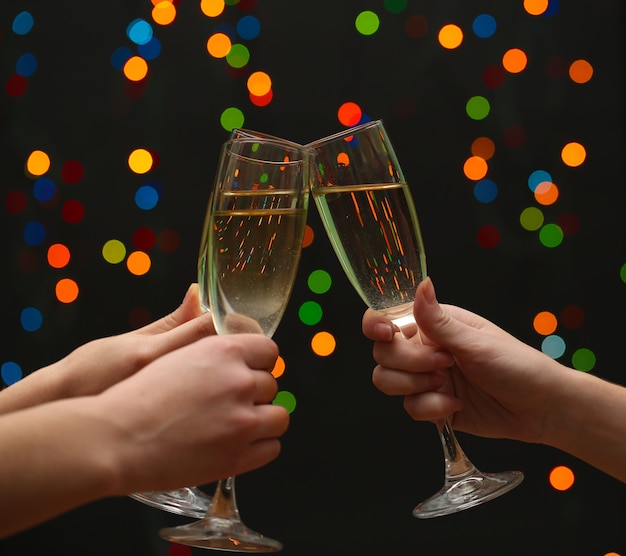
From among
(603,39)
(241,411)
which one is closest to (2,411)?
(241,411)

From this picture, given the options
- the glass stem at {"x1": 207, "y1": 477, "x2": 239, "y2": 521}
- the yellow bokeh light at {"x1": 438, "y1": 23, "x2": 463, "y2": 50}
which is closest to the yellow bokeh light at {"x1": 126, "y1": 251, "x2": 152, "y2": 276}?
the yellow bokeh light at {"x1": 438, "y1": 23, "x2": 463, "y2": 50}

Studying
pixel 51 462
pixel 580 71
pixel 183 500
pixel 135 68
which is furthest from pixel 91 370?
pixel 580 71

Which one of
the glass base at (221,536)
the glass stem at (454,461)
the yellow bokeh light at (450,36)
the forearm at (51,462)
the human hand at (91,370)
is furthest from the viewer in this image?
the yellow bokeh light at (450,36)

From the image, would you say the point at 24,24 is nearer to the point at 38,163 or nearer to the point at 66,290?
the point at 38,163

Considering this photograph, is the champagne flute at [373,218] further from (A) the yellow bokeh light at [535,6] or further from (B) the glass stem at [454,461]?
(A) the yellow bokeh light at [535,6]

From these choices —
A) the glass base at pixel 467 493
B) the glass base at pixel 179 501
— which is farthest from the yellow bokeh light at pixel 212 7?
the glass base at pixel 467 493

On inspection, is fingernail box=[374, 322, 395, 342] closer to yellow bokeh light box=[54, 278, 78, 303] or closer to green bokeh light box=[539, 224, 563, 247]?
green bokeh light box=[539, 224, 563, 247]

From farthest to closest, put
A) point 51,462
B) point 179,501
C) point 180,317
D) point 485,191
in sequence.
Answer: point 485,191 < point 180,317 < point 179,501 < point 51,462
